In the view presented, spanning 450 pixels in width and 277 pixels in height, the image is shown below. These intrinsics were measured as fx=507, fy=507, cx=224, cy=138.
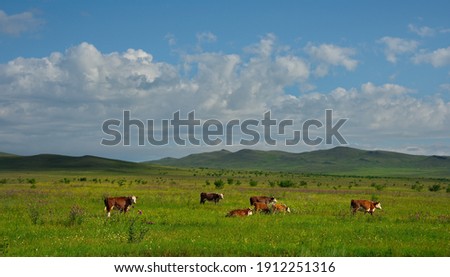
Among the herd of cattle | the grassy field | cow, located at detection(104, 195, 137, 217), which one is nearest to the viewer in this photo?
the grassy field

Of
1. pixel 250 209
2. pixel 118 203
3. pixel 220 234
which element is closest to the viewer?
pixel 220 234

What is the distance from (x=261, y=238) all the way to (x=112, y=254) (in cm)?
539

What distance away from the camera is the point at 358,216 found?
26000 millimetres

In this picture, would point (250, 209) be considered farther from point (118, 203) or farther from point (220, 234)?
point (220, 234)

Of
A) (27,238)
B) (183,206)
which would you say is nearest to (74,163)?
(183,206)

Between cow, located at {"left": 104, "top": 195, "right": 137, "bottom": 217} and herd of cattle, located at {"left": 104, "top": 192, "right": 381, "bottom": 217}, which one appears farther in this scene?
cow, located at {"left": 104, "top": 195, "right": 137, "bottom": 217}

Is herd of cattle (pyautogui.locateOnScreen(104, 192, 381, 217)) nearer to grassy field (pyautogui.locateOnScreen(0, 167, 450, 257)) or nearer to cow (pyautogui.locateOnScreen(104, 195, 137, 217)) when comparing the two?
cow (pyautogui.locateOnScreen(104, 195, 137, 217))

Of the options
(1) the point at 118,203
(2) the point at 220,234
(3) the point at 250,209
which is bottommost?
(2) the point at 220,234

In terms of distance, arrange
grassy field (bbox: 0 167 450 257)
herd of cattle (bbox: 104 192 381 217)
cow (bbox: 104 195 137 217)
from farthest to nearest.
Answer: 1. cow (bbox: 104 195 137 217)
2. herd of cattle (bbox: 104 192 381 217)
3. grassy field (bbox: 0 167 450 257)

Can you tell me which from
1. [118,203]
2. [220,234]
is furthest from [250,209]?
[220,234]

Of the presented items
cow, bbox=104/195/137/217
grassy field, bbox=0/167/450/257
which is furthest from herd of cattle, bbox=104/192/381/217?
grassy field, bbox=0/167/450/257

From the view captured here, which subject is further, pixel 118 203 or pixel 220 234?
pixel 118 203

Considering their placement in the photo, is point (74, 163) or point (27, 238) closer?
point (27, 238)
